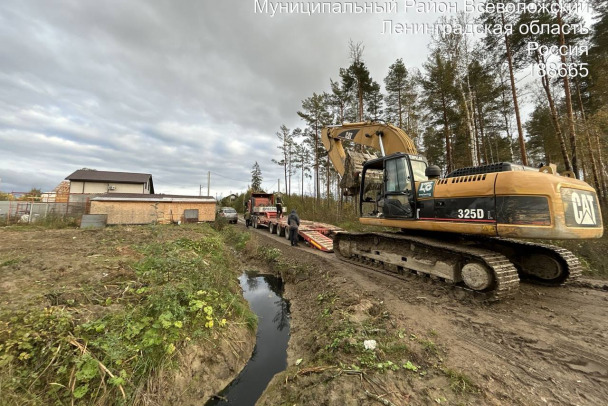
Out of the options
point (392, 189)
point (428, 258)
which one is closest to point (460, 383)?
point (428, 258)

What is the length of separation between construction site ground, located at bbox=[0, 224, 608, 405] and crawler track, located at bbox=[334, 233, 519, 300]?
12.9 inches

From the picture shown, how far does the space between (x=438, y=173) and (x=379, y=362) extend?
4.09 m

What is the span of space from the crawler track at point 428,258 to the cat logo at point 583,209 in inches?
49.7

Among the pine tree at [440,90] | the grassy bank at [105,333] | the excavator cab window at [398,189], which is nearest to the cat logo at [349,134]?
the excavator cab window at [398,189]

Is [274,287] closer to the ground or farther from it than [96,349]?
closer to the ground

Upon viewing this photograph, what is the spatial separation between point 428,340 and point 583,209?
3.74m

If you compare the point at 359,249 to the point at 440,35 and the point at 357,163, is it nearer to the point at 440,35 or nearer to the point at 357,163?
the point at 357,163

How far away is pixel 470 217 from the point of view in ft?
15.3

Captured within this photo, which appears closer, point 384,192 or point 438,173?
point 438,173

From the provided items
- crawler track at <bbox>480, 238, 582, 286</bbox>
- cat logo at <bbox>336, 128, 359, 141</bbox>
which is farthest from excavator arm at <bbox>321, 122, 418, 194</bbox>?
crawler track at <bbox>480, 238, 582, 286</bbox>

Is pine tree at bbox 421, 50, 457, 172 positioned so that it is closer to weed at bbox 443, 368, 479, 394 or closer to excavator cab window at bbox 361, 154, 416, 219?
excavator cab window at bbox 361, 154, 416, 219

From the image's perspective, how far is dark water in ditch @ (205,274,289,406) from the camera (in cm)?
321

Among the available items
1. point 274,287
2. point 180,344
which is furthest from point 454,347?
point 274,287

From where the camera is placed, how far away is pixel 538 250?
217 inches
